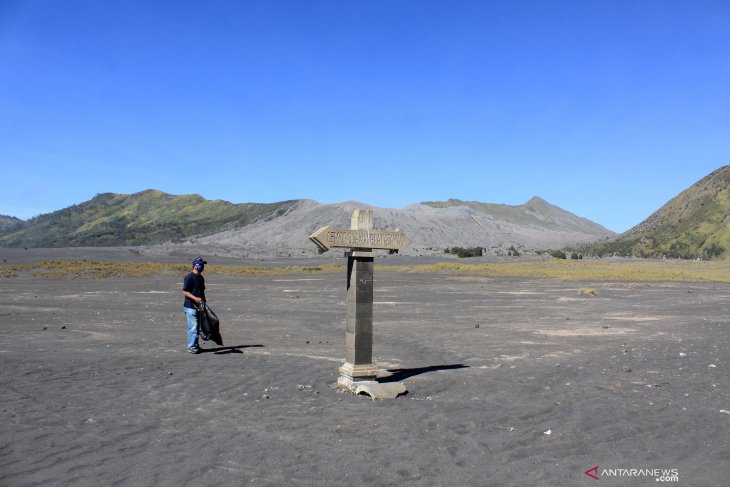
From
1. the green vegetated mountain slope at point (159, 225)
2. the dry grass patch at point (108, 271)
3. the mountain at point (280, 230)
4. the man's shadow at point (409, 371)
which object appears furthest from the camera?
the green vegetated mountain slope at point (159, 225)

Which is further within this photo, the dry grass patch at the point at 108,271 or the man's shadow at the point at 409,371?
the dry grass patch at the point at 108,271

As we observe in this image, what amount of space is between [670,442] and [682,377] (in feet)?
14.2

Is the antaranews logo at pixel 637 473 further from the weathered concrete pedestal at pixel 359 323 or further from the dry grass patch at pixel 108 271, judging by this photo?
the dry grass patch at pixel 108 271

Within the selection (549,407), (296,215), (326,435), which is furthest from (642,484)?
(296,215)

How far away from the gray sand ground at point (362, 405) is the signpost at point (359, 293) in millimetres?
543

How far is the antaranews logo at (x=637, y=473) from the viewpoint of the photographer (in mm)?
6141

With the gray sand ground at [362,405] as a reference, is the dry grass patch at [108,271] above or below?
above

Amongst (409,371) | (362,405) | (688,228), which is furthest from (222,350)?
(688,228)

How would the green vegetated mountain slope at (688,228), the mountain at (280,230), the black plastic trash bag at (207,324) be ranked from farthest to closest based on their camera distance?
the green vegetated mountain slope at (688,228) → the mountain at (280,230) → the black plastic trash bag at (207,324)

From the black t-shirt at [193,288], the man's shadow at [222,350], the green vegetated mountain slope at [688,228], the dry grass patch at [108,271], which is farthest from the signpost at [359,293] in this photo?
the green vegetated mountain slope at [688,228]

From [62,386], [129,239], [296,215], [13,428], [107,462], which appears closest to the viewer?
[107,462]

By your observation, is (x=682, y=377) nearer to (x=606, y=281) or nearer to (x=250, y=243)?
(x=606, y=281)

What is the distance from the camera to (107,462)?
643 cm

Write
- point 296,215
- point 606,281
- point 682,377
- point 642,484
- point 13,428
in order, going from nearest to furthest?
point 642,484
point 13,428
point 682,377
point 606,281
point 296,215
